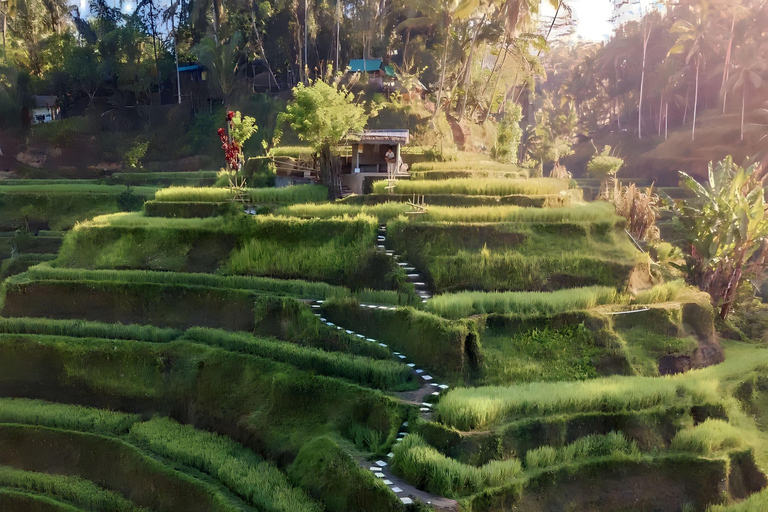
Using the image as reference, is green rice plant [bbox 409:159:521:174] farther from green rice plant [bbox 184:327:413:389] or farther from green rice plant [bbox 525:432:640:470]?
green rice plant [bbox 525:432:640:470]

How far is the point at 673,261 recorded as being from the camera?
845 inches

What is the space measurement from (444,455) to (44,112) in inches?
1939

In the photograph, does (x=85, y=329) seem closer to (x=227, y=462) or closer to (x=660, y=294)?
(x=227, y=462)

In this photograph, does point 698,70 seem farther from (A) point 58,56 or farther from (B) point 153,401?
(B) point 153,401

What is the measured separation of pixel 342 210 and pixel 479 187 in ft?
12.3

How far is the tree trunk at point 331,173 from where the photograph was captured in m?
21.8

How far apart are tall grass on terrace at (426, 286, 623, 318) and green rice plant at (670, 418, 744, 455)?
3453 mm

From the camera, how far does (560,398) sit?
36.8 ft

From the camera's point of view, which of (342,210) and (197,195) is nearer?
(342,210)

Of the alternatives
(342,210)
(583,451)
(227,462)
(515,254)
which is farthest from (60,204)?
(583,451)

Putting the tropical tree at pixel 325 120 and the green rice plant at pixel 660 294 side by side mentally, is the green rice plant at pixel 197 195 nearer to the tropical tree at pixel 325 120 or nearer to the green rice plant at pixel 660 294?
the tropical tree at pixel 325 120


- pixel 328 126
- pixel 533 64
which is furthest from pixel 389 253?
pixel 533 64

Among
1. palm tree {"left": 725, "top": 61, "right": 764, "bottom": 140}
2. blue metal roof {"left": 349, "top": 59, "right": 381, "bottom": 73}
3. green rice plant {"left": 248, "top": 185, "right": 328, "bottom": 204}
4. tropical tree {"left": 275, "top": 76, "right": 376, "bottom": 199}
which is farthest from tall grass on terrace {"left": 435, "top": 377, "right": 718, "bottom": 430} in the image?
palm tree {"left": 725, "top": 61, "right": 764, "bottom": 140}

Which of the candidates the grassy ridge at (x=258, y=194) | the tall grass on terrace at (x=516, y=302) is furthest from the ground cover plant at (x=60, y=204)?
the tall grass on terrace at (x=516, y=302)
